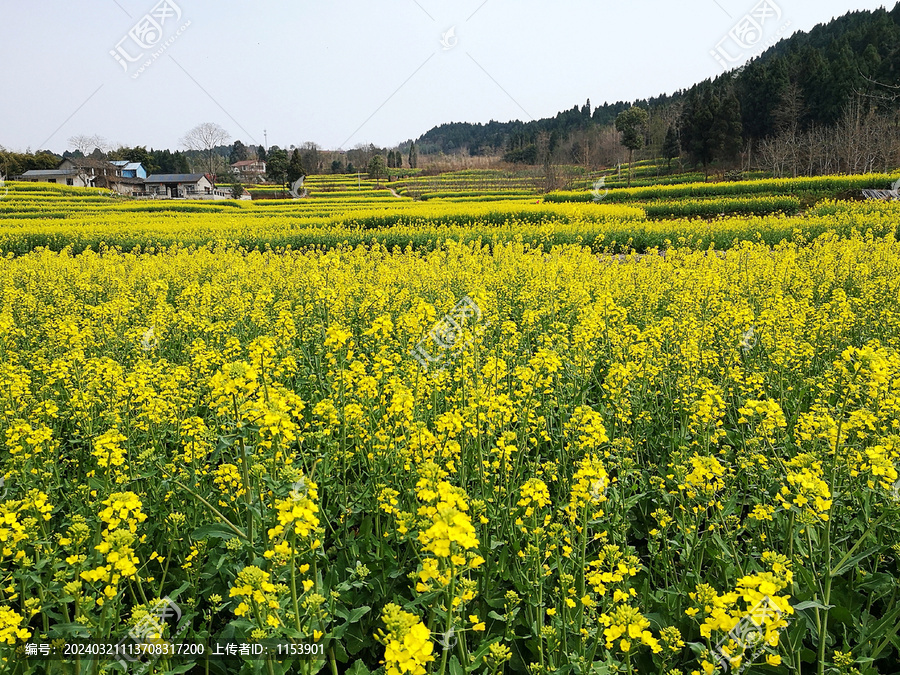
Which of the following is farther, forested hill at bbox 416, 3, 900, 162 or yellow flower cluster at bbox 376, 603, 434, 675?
forested hill at bbox 416, 3, 900, 162

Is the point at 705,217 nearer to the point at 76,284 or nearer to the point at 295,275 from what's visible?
the point at 295,275

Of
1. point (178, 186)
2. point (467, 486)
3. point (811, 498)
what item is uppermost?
point (178, 186)

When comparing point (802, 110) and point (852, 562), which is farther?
point (802, 110)

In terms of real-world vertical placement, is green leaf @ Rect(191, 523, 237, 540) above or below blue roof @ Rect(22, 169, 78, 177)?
below

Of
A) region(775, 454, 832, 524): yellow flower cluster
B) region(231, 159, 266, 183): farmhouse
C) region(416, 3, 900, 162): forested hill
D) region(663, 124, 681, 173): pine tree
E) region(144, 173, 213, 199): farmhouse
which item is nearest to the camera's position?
region(775, 454, 832, 524): yellow flower cluster

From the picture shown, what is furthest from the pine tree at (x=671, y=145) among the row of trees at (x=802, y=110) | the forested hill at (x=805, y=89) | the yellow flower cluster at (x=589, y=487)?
the yellow flower cluster at (x=589, y=487)

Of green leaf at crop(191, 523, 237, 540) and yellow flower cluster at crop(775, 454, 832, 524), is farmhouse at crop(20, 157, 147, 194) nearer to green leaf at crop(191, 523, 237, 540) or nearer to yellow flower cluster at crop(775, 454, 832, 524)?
green leaf at crop(191, 523, 237, 540)

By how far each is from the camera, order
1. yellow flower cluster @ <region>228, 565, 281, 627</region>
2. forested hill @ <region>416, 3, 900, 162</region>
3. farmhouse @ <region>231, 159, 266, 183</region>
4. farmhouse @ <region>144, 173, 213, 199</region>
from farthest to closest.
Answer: farmhouse @ <region>231, 159, 266, 183</region> → farmhouse @ <region>144, 173, 213, 199</region> → forested hill @ <region>416, 3, 900, 162</region> → yellow flower cluster @ <region>228, 565, 281, 627</region>

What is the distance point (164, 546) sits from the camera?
3168 mm

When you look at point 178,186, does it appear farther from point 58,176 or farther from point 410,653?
point 410,653

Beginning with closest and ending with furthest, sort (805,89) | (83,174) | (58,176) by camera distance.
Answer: (805,89)
(83,174)
(58,176)

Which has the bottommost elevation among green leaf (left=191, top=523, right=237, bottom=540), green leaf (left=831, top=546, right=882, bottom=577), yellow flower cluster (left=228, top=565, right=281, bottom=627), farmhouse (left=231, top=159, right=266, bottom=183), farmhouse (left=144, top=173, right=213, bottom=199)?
green leaf (left=831, top=546, right=882, bottom=577)

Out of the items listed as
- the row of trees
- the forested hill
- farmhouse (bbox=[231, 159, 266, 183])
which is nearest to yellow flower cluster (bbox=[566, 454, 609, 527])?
the row of trees

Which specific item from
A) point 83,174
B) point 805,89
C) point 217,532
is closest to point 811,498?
point 217,532
